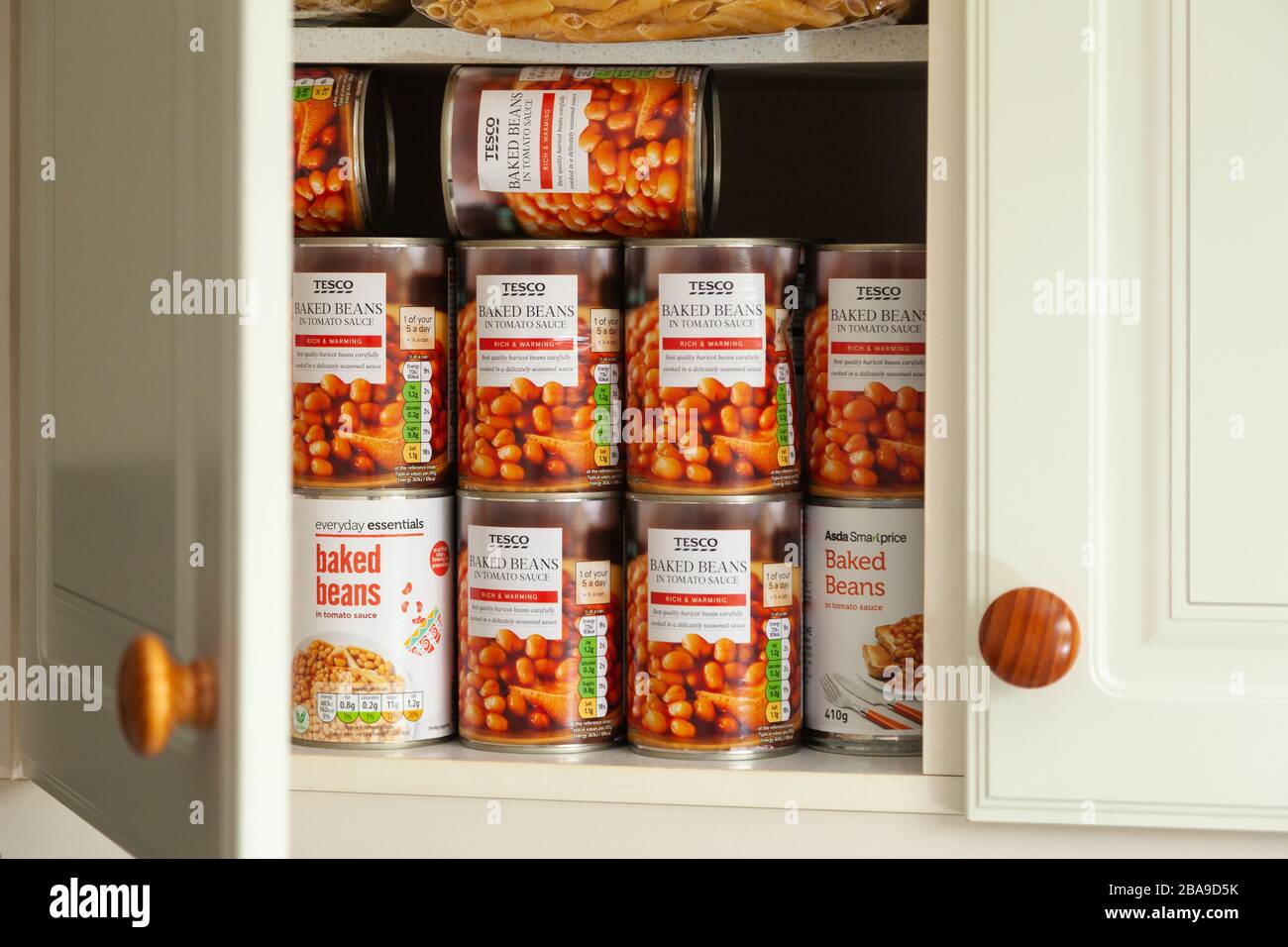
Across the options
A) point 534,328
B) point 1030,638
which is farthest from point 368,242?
point 1030,638

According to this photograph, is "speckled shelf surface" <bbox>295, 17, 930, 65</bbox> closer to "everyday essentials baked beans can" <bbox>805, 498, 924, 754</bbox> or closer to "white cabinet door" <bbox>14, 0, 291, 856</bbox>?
"white cabinet door" <bbox>14, 0, 291, 856</bbox>

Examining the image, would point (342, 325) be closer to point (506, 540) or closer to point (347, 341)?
point (347, 341)

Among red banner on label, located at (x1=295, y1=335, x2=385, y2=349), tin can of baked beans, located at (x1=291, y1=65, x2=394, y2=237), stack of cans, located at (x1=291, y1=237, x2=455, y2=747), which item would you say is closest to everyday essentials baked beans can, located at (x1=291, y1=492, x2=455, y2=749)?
stack of cans, located at (x1=291, y1=237, x2=455, y2=747)

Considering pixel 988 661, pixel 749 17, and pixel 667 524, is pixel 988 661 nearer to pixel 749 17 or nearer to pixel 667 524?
pixel 667 524

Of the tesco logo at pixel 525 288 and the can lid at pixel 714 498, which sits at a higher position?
the tesco logo at pixel 525 288

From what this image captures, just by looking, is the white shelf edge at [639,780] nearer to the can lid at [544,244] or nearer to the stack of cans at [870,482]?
the stack of cans at [870,482]

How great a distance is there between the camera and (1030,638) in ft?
2.97

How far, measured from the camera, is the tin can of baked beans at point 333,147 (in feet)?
3.44

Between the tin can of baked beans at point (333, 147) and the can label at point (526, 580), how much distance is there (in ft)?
0.95

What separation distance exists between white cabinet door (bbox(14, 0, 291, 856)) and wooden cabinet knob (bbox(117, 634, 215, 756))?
0.03ft

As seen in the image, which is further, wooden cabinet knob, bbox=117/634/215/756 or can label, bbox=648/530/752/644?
can label, bbox=648/530/752/644

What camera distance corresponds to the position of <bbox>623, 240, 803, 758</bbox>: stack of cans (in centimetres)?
99

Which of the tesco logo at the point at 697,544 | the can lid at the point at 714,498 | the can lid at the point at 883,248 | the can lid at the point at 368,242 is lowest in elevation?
the tesco logo at the point at 697,544

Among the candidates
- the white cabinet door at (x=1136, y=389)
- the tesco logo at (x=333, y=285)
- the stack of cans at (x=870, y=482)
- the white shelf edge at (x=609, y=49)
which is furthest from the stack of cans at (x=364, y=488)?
the white cabinet door at (x=1136, y=389)
